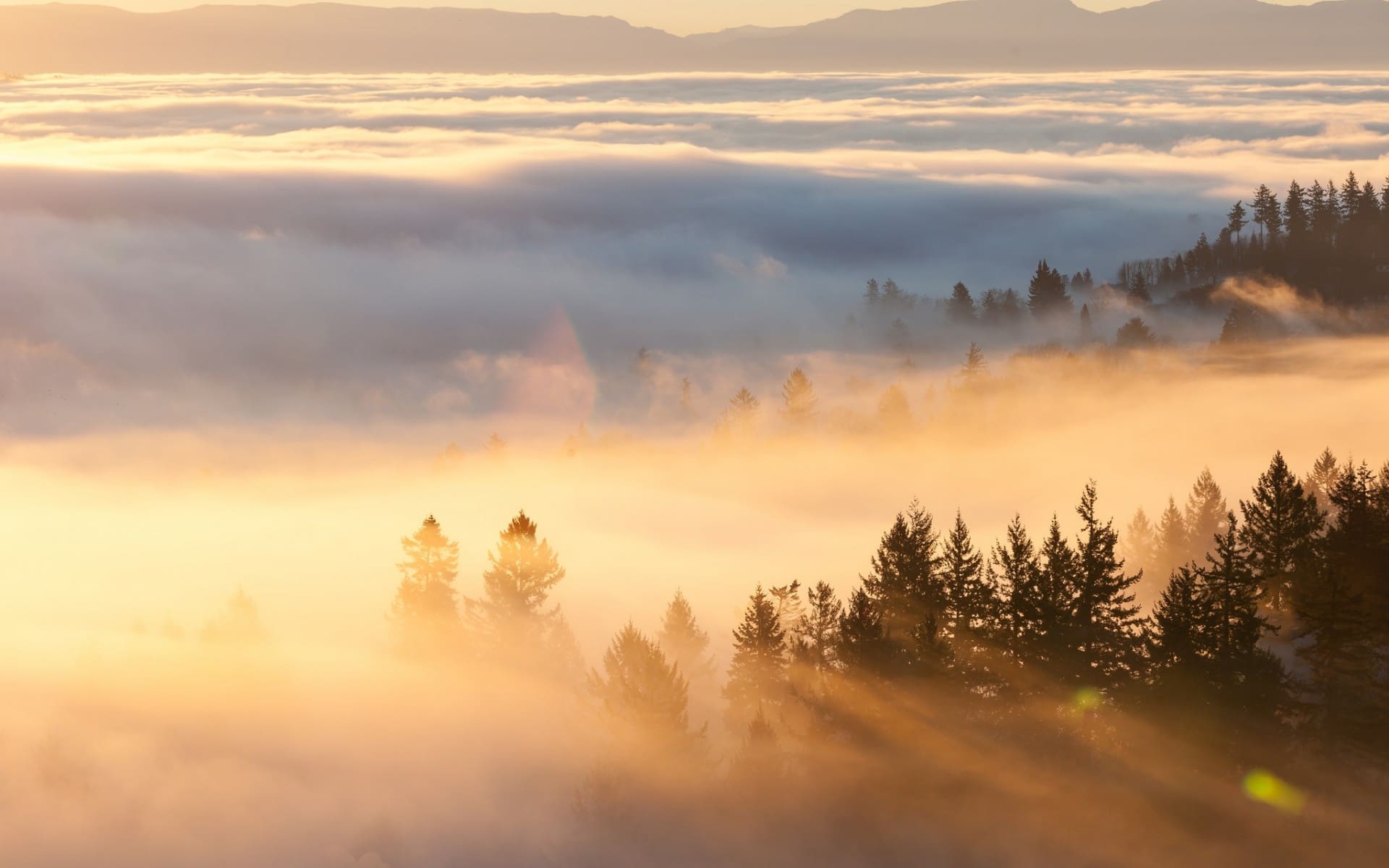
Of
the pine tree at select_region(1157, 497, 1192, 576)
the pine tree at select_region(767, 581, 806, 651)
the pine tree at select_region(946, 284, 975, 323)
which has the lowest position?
the pine tree at select_region(1157, 497, 1192, 576)

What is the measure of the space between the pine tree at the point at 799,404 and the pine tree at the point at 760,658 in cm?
6936

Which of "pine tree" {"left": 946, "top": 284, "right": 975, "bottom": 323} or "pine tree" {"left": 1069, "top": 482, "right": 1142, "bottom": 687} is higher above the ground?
"pine tree" {"left": 946, "top": 284, "right": 975, "bottom": 323}

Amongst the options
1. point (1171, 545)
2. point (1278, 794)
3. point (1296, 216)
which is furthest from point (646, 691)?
point (1296, 216)

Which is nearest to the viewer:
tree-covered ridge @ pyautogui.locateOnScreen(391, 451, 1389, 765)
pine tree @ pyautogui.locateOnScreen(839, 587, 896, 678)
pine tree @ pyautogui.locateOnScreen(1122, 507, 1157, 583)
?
tree-covered ridge @ pyautogui.locateOnScreen(391, 451, 1389, 765)

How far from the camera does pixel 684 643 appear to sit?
5156 cm

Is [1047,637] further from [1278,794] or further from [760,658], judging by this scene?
[760,658]

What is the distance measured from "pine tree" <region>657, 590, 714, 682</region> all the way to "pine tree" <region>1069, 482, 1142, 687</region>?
1740cm

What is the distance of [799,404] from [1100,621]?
78.4m

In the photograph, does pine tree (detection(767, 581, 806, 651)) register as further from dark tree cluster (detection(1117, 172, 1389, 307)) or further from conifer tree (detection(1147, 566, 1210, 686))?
dark tree cluster (detection(1117, 172, 1389, 307))

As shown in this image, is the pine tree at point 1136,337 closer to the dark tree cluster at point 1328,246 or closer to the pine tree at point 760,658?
the dark tree cluster at point 1328,246

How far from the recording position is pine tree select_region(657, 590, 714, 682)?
50656mm

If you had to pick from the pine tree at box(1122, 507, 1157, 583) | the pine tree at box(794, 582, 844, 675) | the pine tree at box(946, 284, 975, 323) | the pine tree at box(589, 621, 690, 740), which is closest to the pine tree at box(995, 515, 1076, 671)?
the pine tree at box(794, 582, 844, 675)

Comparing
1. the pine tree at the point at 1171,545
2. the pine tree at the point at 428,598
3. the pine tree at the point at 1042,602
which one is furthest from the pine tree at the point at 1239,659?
the pine tree at the point at 1171,545

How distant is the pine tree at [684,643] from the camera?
1994 inches
